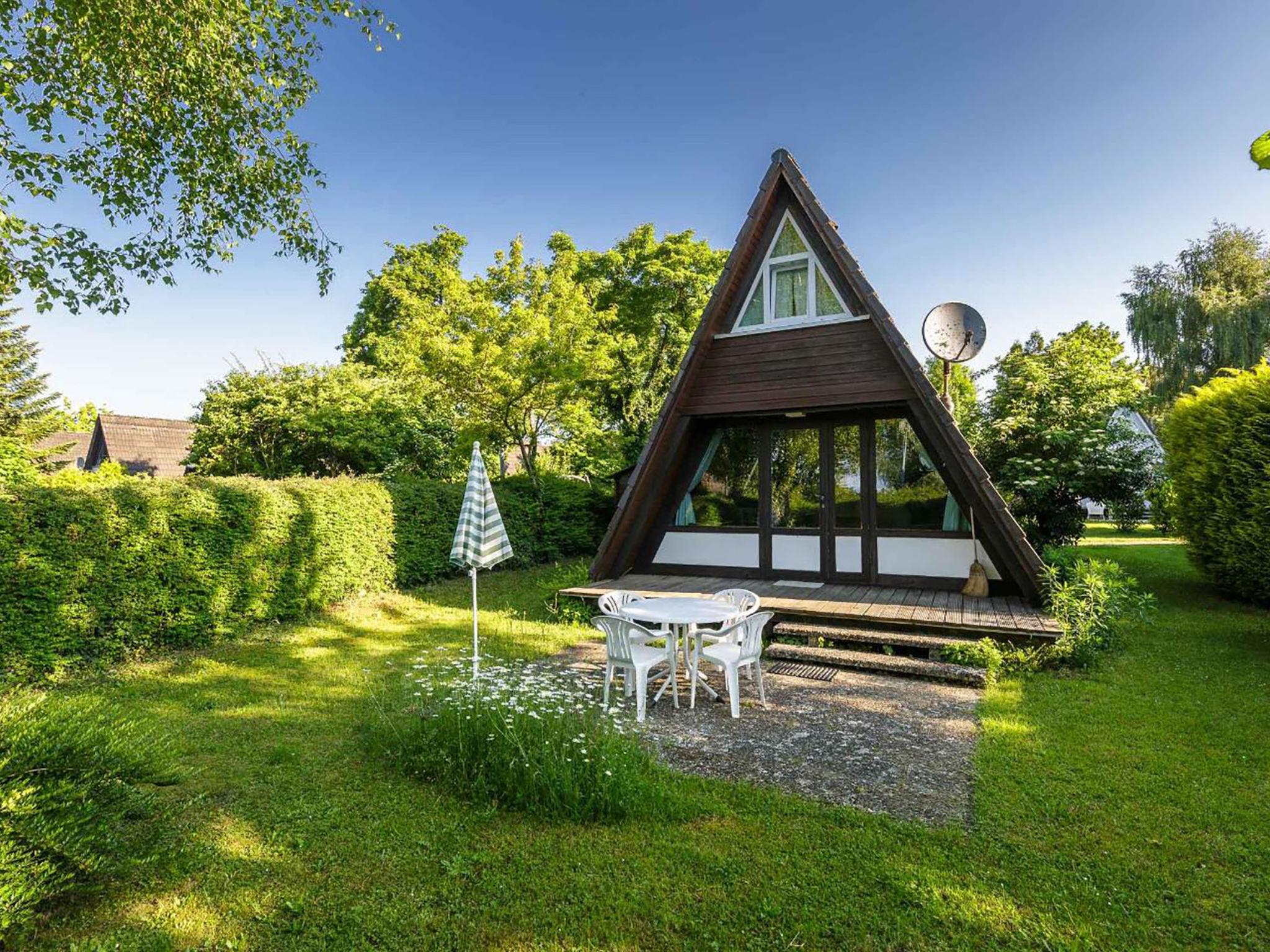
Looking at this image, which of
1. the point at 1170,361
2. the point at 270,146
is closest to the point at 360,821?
the point at 270,146

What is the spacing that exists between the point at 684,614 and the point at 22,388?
86.7ft

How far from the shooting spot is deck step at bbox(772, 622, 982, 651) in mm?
6141

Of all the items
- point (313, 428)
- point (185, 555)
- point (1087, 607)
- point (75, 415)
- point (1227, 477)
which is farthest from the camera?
point (75, 415)

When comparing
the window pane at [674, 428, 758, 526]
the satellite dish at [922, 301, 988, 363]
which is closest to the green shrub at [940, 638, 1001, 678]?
the window pane at [674, 428, 758, 526]

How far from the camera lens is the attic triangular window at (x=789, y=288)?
26.8ft

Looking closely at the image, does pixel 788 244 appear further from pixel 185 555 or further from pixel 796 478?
pixel 185 555

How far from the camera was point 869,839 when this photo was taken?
3105mm

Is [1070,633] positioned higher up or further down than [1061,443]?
further down

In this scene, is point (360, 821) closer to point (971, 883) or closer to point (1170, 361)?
point (971, 883)

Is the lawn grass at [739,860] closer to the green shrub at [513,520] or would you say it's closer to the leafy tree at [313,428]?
the green shrub at [513,520]

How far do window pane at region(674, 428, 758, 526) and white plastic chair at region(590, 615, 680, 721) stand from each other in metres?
4.23

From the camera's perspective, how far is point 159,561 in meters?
6.62

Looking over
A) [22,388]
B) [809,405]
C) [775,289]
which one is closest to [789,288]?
[775,289]

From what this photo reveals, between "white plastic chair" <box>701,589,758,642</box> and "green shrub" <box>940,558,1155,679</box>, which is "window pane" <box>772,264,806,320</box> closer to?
"white plastic chair" <box>701,589,758,642</box>
